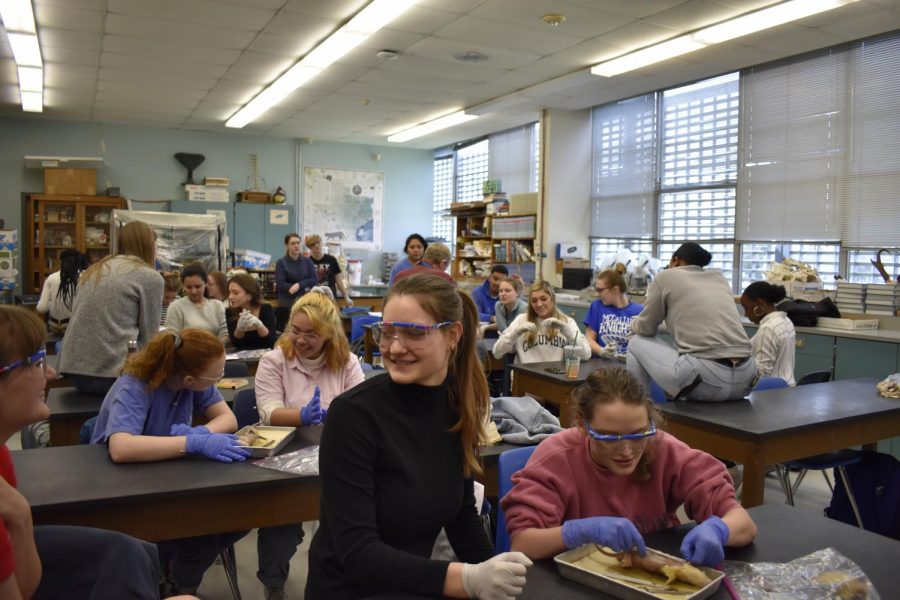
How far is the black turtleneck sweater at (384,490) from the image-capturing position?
1.29 metres

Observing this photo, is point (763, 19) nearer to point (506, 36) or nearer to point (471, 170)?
point (506, 36)

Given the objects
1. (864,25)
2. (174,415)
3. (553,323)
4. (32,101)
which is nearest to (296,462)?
(174,415)

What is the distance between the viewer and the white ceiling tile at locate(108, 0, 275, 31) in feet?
15.8

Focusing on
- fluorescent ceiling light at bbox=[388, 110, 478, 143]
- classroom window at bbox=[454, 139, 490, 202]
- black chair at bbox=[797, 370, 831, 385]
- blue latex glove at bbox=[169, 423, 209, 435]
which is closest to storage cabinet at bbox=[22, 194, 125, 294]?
fluorescent ceiling light at bbox=[388, 110, 478, 143]

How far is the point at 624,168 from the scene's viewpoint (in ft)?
25.5

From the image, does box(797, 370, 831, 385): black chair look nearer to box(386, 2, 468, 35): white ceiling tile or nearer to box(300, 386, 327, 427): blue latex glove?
box(300, 386, 327, 427): blue latex glove

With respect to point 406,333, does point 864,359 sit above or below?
below

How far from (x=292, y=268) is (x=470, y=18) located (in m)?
3.58

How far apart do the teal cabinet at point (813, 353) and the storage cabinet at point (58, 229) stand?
8066mm

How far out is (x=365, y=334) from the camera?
5.68 metres

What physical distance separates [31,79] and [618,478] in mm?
7298

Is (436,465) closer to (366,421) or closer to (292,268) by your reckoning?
(366,421)

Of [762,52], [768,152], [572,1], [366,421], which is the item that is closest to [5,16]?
[572,1]

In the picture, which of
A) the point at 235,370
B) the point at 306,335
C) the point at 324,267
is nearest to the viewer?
the point at 306,335
